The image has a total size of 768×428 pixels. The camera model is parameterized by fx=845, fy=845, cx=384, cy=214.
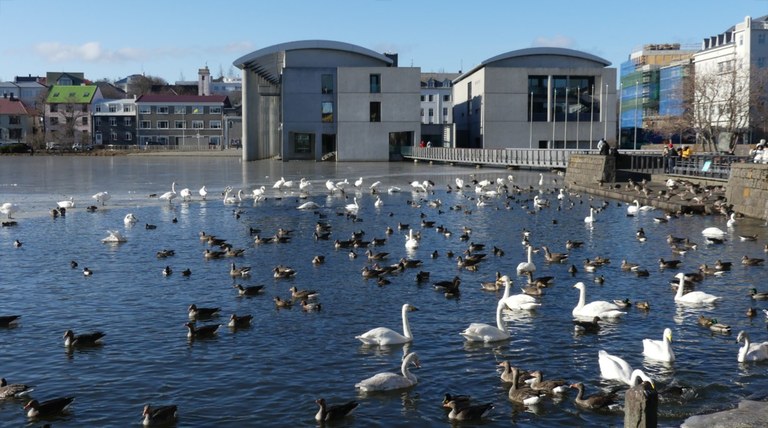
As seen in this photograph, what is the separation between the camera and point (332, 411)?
37.3 feet

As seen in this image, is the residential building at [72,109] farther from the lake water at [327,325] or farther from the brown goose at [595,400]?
the brown goose at [595,400]

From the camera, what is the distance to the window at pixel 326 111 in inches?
3632

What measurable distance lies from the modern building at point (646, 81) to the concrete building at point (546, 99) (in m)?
34.8

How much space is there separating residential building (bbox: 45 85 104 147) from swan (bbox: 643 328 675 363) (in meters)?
145

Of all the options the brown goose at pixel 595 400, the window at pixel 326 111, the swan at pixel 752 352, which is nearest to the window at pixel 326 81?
the window at pixel 326 111

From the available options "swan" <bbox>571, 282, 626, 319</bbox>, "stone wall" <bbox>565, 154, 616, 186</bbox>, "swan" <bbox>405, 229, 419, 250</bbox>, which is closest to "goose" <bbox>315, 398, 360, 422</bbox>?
"swan" <bbox>571, 282, 626, 319</bbox>

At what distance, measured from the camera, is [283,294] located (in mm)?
19516

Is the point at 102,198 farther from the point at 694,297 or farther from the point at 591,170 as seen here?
the point at 694,297

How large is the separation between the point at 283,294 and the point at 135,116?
138 meters

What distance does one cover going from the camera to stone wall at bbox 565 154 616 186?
164 ft

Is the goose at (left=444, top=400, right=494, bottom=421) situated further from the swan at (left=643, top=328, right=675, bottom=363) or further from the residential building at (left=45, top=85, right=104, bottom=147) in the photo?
the residential building at (left=45, top=85, right=104, bottom=147)

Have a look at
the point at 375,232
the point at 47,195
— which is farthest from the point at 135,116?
the point at 375,232

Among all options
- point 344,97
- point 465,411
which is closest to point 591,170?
point 465,411

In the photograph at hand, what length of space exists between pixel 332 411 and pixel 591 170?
42.7 meters
